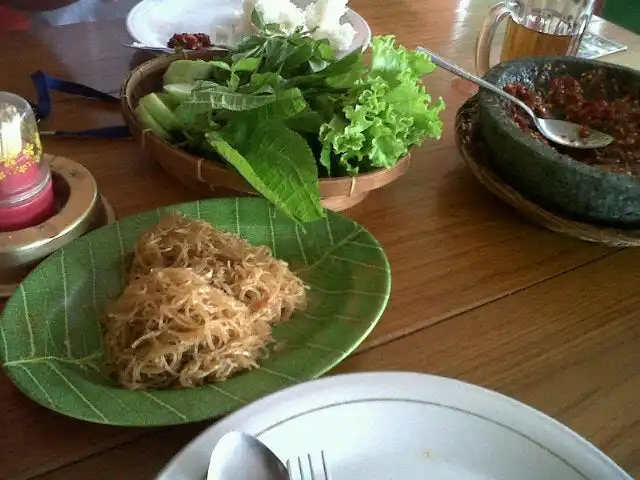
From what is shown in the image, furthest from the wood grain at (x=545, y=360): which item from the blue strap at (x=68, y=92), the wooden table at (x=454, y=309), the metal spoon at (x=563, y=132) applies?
the blue strap at (x=68, y=92)

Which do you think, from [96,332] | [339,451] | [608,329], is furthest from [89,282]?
[608,329]

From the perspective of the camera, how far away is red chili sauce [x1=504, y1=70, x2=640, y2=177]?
88 centimetres

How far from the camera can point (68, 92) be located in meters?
1.01

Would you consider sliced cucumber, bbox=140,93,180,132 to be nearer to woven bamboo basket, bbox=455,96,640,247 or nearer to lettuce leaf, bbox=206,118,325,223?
lettuce leaf, bbox=206,118,325,223

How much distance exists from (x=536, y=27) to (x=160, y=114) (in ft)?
2.45

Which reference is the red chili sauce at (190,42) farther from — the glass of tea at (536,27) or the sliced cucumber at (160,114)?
the glass of tea at (536,27)

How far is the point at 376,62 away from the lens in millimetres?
860

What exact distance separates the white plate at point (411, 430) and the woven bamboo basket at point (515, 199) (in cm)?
33

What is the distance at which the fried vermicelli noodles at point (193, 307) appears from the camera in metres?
0.59

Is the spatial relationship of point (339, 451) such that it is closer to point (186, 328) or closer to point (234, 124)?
point (186, 328)

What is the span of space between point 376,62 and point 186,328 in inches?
17.7

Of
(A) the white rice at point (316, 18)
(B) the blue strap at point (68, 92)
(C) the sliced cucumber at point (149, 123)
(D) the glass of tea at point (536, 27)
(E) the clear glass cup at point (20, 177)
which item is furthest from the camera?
(D) the glass of tea at point (536, 27)

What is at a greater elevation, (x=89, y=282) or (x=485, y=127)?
(x=485, y=127)

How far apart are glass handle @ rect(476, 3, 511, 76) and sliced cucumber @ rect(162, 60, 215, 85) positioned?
1.67ft
